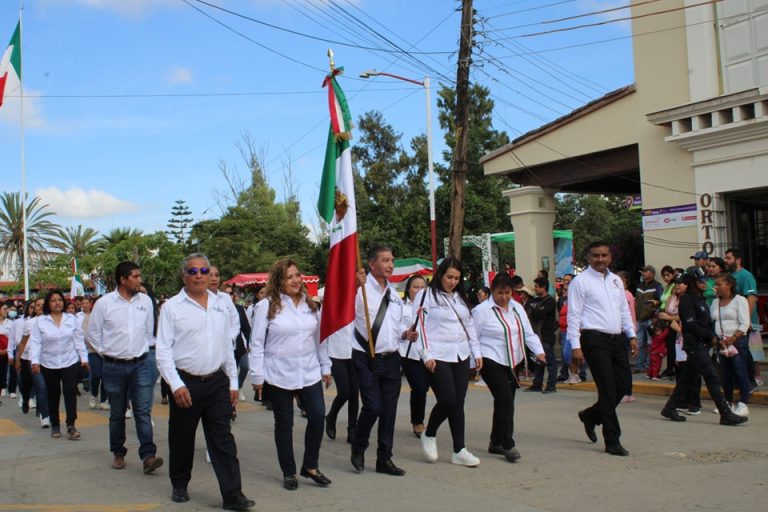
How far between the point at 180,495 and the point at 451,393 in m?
2.47

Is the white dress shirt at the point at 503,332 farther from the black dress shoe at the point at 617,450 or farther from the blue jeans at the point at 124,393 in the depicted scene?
the blue jeans at the point at 124,393

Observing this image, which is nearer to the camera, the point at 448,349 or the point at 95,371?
the point at 448,349

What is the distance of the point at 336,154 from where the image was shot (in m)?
7.47

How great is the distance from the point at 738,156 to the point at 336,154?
971cm

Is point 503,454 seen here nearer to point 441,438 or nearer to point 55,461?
point 441,438

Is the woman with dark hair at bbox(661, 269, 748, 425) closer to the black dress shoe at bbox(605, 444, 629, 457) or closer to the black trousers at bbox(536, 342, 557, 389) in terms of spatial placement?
the black dress shoe at bbox(605, 444, 629, 457)

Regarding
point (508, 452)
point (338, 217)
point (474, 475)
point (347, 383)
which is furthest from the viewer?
point (347, 383)

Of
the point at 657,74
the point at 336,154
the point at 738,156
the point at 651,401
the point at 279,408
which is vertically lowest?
the point at 651,401

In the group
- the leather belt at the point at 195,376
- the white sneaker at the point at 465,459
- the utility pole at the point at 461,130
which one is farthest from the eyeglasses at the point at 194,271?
the utility pole at the point at 461,130

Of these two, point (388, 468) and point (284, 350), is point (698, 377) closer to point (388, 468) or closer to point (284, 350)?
point (388, 468)

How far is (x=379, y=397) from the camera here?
6.99 metres

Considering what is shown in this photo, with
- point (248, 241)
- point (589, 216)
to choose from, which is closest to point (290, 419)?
point (248, 241)

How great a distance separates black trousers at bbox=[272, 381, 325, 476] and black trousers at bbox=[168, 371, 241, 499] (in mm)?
426

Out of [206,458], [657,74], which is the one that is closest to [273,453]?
[206,458]
